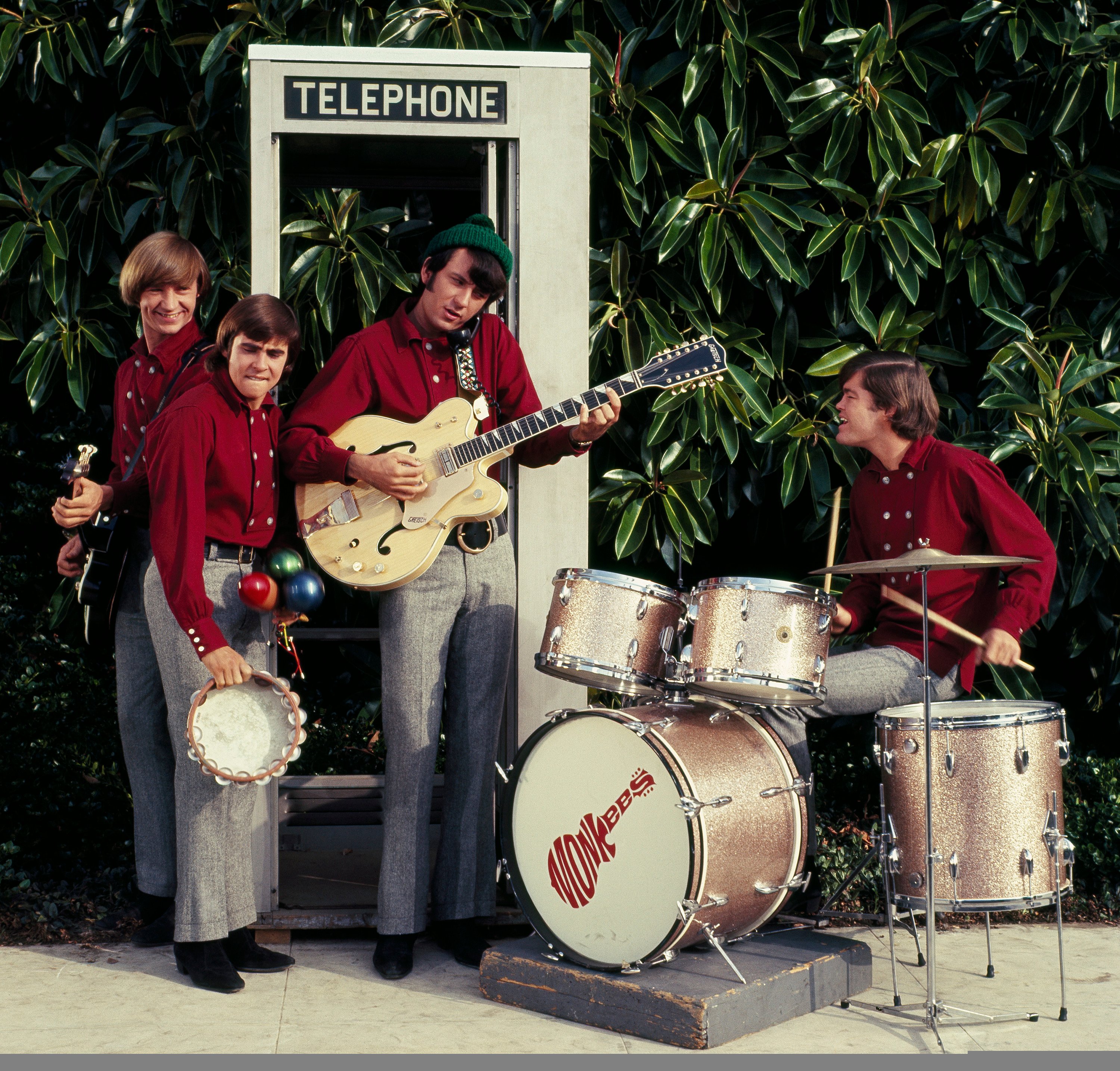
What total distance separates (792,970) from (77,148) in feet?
11.9

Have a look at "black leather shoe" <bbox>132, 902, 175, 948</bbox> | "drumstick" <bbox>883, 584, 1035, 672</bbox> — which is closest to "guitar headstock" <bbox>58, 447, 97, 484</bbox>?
"black leather shoe" <bbox>132, 902, 175, 948</bbox>

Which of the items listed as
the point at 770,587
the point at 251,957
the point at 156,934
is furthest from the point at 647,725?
the point at 156,934

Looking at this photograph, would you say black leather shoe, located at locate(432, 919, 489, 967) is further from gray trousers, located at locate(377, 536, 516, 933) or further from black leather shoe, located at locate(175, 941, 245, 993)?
black leather shoe, located at locate(175, 941, 245, 993)

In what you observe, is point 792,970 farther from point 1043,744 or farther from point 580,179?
point 580,179

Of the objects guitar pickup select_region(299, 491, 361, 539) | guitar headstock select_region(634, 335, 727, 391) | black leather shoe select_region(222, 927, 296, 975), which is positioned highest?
guitar headstock select_region(634, 335, 727, 391)

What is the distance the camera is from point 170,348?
3.82 meters

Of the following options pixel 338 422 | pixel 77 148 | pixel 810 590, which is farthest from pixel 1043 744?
pixel 77 148

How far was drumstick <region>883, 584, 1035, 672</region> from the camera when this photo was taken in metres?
3.50

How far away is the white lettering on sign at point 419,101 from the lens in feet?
12.7

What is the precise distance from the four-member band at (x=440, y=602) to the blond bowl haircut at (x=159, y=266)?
0.49 metres

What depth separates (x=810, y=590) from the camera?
333cm

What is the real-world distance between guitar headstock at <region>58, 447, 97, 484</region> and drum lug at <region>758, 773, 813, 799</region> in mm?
2027

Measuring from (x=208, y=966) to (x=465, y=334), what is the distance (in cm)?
182

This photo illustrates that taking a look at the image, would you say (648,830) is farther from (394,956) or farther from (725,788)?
(394,956)
